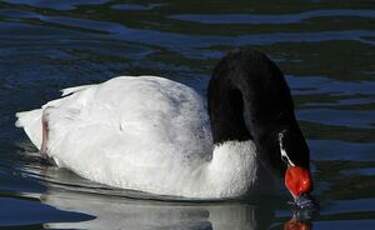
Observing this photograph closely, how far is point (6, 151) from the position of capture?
38.1ft

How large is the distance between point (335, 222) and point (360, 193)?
639 mm

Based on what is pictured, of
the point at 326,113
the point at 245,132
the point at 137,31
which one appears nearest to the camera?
the point at 245,132

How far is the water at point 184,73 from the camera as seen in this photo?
10.2 m

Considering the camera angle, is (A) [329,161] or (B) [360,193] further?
(A) [329,161]

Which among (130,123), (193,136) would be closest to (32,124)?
(130,123)

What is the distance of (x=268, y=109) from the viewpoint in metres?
9.89

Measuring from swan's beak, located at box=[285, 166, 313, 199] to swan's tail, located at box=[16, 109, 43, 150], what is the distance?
2743 millimetres

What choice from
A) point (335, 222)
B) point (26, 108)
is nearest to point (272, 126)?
point (335, 222)

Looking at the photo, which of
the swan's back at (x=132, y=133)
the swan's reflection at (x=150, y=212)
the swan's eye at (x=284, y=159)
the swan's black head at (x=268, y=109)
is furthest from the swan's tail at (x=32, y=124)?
the swan's eye at (x=284, y=159)

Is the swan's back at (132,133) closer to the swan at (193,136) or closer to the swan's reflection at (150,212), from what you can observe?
the swan at (193,136)

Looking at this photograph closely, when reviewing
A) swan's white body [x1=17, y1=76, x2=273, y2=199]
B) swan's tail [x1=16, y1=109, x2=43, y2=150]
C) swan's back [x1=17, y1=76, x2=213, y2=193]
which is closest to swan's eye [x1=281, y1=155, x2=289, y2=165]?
swan's white body [x1=17, y1=76, x2=273, y2=199]

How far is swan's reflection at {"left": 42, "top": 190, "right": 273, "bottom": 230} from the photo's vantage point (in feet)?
32.7

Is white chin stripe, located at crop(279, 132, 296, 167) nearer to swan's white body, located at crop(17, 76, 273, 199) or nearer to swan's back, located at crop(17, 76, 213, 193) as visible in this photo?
swan's white body, located at crop(17, 76, 273, 199)

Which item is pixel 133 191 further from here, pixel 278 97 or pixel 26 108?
pixel 26 108
